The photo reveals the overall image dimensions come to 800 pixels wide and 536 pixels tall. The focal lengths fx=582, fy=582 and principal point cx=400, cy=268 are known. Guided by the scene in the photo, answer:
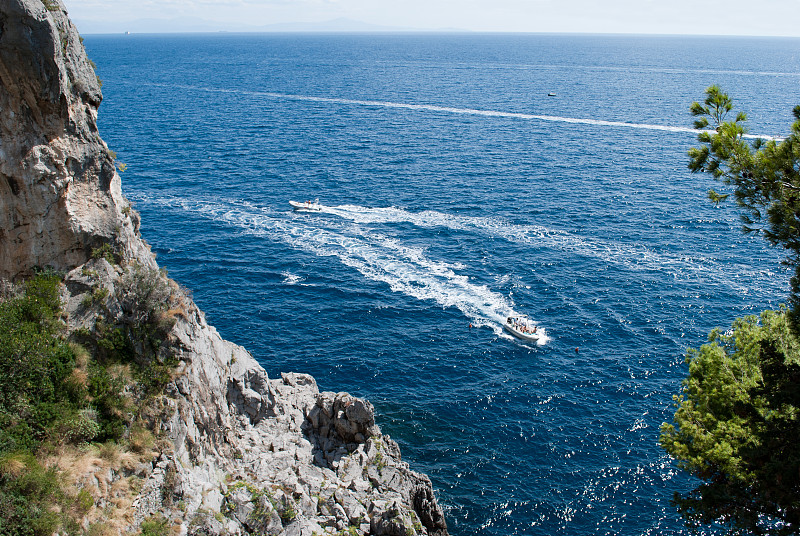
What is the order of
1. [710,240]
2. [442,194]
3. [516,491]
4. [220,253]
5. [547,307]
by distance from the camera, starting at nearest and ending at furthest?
[516,491] < [547,307] < [220,253] < [710,240] < [442,194]

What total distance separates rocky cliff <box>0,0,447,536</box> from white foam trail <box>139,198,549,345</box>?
3138 cm

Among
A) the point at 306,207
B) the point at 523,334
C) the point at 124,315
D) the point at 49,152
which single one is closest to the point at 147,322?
the point at 124,315

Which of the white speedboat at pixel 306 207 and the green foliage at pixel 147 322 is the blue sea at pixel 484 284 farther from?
the green foliage at pixel 147 322

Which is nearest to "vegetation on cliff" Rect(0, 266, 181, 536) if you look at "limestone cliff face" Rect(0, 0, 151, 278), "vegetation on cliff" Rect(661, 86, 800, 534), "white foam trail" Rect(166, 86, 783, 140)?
"limestone cliff face" Rect(0, 0, 151, 278)

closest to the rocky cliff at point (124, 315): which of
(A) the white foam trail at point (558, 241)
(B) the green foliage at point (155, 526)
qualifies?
(B) the green foliage at point (155, 526)

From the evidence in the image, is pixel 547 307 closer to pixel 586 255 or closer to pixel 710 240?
pixel 586 255

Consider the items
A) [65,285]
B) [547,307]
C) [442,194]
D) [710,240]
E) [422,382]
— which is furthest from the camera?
[442,194]

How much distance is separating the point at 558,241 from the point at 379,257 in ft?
87.8

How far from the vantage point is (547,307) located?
69.3m

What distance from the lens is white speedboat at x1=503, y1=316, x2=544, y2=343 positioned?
63344mm

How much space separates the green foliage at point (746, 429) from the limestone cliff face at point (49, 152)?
34.3 m

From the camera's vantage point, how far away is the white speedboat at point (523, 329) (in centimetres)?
6334

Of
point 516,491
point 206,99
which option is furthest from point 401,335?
point 206,99

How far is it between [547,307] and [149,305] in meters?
48.5
